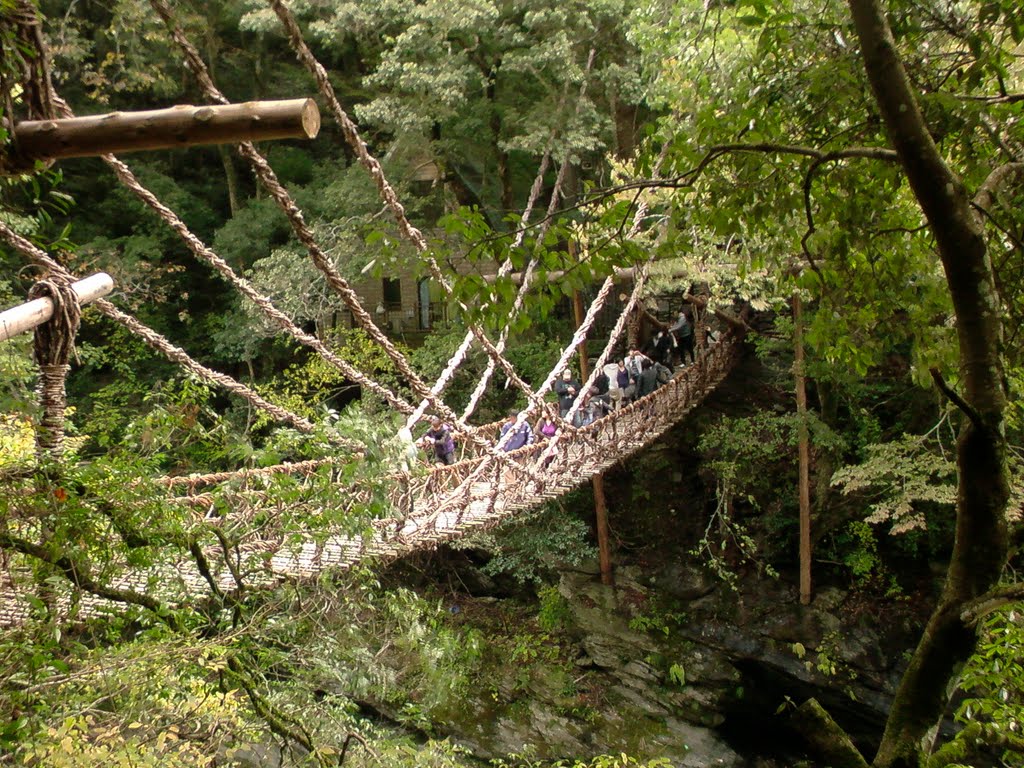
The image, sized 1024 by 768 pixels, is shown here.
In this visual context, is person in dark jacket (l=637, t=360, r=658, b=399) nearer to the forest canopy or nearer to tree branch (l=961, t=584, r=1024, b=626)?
the forest canopy

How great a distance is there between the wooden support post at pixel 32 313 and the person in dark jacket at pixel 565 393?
4.37 meters

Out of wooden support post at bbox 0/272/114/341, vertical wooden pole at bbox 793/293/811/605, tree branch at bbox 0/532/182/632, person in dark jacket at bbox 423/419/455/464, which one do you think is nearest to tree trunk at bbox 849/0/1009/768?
tree branch at bbox 0/532/182/632

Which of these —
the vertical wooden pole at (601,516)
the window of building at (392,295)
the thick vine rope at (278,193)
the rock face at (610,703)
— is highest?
the window of building at (392,295)

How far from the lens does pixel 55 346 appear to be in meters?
2.16

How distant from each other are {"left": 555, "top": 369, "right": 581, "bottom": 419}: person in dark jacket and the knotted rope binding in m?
4.51

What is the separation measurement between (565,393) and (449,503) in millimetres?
2985

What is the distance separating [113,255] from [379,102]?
317 cm

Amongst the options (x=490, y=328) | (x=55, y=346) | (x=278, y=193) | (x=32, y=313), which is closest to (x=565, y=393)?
(x=278, y=193)

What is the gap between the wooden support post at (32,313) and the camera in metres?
1.94

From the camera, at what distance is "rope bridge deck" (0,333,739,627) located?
81.0 inches

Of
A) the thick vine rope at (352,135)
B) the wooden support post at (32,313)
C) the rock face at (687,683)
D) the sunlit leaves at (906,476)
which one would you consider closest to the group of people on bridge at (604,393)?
the sunlit leaves at (906,476)

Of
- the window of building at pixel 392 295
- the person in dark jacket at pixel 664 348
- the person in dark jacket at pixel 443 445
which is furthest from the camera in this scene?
the window of building at pixel 392 295

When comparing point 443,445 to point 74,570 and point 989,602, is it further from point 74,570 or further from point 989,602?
point 989,602

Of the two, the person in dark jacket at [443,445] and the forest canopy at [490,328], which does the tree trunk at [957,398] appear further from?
the person in dark jacket at [443,445]
